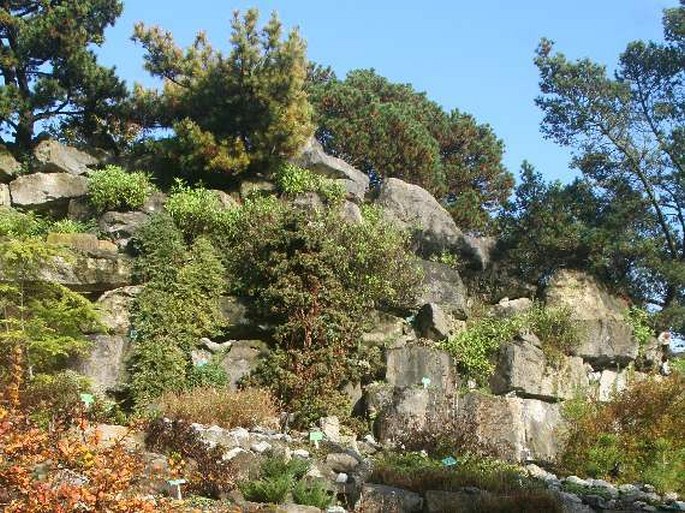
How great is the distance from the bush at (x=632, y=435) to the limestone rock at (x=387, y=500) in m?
3.63

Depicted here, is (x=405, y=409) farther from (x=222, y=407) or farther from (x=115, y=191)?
(x=115, y=191)

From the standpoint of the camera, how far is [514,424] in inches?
482

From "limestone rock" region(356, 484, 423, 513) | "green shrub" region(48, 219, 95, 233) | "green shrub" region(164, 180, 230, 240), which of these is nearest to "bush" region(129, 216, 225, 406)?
"green shrub" region(164, 180, 230, 240)

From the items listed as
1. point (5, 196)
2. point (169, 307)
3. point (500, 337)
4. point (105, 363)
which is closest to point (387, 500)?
point (105, 363)

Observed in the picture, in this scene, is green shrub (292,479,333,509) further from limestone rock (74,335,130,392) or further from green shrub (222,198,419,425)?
limestone rock (74,335,130,392)

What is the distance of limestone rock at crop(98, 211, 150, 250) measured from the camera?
13609 mm

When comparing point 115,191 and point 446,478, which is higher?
point 115,191

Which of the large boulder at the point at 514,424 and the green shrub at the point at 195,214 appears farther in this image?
the green shrub at the point at 195,214

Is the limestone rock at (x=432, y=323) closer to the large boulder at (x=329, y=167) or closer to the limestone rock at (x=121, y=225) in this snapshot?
the large boulder at (x=329, y=167)

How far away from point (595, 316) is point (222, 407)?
836 centimetres

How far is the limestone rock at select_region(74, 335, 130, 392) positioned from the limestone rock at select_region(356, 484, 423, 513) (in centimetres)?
460

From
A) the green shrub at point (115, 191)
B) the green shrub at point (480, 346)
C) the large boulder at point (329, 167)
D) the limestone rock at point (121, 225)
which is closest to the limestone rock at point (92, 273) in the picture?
the limestone rock at point (121, 225)

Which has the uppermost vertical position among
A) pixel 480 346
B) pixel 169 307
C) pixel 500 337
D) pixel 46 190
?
pixel 46 190

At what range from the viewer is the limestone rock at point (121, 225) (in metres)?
13.6
